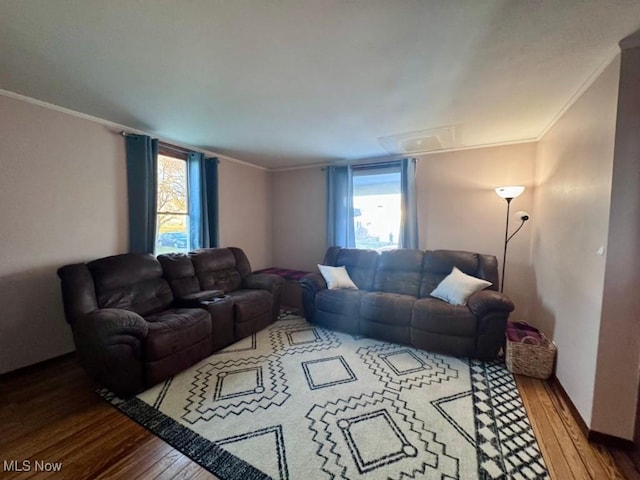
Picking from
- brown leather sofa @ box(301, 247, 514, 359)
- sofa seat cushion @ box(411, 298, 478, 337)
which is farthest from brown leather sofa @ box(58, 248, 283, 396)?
sofa seat cushion @ box(411, 298, 478, 337)

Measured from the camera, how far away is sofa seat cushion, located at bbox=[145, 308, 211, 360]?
217 centimetres

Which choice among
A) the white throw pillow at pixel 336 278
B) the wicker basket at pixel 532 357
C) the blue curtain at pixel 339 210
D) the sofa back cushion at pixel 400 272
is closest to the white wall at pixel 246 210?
the blue curtain at pixel 339 210

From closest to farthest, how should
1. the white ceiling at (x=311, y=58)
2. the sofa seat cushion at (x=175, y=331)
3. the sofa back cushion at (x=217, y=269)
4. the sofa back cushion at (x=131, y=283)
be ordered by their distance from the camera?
the white ceiling at (x=311, y=58) < the sofa seat cushion at (x=175, y=331) < the sofa back cushion at (x=131, y=283) < the sofa back cushion at (x=217, y=269)

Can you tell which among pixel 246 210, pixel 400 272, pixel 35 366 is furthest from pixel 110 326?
pixel 400 272

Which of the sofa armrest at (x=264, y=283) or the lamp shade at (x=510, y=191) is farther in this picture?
the sofa armrest at (x=264, y=283)

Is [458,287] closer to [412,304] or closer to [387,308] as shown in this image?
[412,304]

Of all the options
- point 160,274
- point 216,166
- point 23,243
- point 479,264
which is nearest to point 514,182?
point 479,264

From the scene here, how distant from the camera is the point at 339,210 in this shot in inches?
176

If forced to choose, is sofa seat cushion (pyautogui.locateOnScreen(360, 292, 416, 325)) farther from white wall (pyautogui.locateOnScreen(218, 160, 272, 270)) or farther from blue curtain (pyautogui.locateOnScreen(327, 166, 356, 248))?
white wall (pyautogui.locateOnScreen(218, 160, 272, 270))

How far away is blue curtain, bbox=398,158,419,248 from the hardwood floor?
2184mm

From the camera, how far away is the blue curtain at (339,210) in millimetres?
4445

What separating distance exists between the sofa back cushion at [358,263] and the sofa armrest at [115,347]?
8.21ft

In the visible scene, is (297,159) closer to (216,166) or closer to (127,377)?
(216,166)

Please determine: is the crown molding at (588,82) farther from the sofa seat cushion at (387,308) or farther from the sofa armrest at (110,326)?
the sofa armrest at (110,326)
